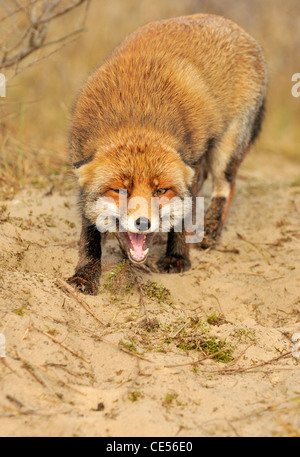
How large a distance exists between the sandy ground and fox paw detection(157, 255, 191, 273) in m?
0.10

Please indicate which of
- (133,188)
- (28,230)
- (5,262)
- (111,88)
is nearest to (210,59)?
(111,88)

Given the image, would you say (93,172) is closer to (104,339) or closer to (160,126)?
(160,126)

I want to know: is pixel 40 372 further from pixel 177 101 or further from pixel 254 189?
pixel 254 189

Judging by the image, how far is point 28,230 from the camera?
15.7 ft

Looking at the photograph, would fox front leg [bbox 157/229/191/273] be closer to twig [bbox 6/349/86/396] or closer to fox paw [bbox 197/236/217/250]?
fox paw [bbox 197/236/217/250]

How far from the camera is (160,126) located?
414 centimetres

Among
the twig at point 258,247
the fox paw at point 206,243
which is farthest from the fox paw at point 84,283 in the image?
the twig at point 258,247

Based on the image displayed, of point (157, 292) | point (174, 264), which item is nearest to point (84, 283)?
point (157, 292)

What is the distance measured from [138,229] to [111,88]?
58.3 inches

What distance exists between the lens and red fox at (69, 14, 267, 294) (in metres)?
3.87

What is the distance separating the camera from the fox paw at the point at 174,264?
16.2ft

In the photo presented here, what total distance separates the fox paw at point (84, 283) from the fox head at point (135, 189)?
0.42 meters

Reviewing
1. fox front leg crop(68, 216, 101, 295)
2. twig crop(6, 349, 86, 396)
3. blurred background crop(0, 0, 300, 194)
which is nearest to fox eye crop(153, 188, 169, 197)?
fox front leg crop(68, 216, 101, 295)

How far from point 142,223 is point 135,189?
0.29 m
